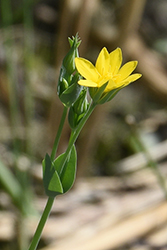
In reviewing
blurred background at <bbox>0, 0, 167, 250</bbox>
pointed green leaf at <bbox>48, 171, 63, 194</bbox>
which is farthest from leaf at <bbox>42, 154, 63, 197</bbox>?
blurred background at <bbox>0, 0, 167, 250</bbox>

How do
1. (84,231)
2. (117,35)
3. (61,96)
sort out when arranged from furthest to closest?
1. (117,35)
2. (84,231)
3. (61,96)

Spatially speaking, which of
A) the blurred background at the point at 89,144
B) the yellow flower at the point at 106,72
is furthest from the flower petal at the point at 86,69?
the blurred background at the point at 89,144

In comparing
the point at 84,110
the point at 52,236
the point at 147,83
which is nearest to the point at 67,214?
→ the point at 52,236

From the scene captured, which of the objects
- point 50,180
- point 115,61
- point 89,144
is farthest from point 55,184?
point 89,144

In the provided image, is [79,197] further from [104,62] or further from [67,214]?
[104,62]

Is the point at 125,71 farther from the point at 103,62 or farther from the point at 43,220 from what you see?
the point at 43,220

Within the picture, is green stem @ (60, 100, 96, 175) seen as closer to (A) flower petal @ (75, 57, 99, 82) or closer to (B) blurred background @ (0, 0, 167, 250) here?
(A) flower petal @ (75, 57, 99, 82)
